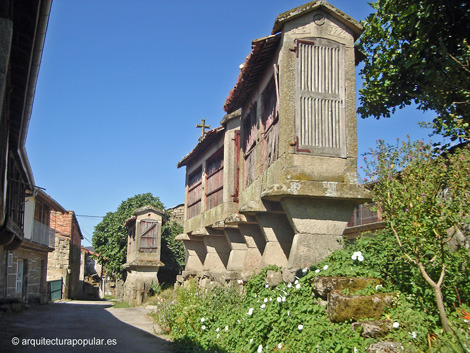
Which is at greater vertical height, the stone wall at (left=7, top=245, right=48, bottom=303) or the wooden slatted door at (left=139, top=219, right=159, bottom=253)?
the wooden slatted door at (left=139, top=219, right=159, bottom=253)

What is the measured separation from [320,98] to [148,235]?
12.6 meters

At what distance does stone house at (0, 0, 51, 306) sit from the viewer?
4.30m

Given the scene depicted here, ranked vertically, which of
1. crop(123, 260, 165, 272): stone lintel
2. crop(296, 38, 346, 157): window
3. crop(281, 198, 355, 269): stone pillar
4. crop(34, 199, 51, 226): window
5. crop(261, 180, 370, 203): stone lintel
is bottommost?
crop(123, 260, 165, 272): stone lintel

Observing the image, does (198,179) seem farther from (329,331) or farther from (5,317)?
(329,331)

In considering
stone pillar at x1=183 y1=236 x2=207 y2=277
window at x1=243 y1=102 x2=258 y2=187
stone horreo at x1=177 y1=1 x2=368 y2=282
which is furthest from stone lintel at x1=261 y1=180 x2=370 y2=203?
stone pillar at x1=183 y1=236 x2=207 y2=277

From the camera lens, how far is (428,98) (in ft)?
26.4

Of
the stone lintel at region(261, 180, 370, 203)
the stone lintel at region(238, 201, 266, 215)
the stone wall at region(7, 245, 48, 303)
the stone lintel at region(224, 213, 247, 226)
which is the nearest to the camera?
the stone lintel at region(261, 180, 370, 203)

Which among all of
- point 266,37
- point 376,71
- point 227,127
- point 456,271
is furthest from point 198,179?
point 456,271

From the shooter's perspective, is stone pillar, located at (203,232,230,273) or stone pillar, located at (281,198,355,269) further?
stone pillar, located at (203,232,230,273)

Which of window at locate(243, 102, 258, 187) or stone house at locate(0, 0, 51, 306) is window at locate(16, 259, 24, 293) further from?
window at locate(243, 102, 258, 187)

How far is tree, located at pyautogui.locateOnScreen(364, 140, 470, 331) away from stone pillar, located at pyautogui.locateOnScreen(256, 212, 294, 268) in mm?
2771

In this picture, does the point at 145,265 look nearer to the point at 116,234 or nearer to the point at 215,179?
the point at 116,234

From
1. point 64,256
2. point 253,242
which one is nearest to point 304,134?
point 253,242

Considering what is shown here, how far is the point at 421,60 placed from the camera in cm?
833
